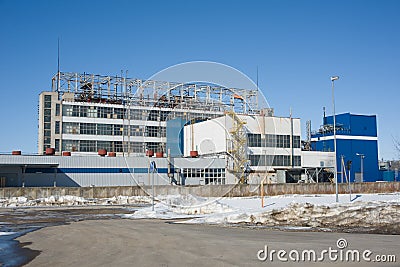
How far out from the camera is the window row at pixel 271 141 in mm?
66488

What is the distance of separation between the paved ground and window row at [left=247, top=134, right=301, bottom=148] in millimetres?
47895

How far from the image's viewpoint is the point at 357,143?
8612 centimetres

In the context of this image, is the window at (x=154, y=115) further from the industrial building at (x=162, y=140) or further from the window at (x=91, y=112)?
the window at (x=91, y=112)

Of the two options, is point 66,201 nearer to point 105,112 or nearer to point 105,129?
point 105,129

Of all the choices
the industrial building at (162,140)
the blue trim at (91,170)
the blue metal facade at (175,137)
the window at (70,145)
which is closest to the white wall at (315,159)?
the industrial building at (162,140)

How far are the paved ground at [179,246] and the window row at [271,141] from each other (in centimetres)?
4789

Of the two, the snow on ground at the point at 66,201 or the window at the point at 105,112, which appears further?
the window at the point at 105,112

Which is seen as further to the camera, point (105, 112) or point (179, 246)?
point (105, 112)

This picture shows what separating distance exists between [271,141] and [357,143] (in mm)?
22829

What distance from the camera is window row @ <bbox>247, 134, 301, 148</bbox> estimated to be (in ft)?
218

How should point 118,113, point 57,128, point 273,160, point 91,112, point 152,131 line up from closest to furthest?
point 273,160, point 152,131, point 57,128, point 91,112, point 118,113

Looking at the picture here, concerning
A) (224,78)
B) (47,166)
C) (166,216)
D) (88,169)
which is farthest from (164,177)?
(224,78)

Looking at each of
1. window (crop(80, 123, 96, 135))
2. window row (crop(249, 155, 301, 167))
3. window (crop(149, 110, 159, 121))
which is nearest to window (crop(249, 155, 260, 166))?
window row (crop(249, 155, 301, 167))

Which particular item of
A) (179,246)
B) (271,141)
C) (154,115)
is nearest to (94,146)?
(154,115)
